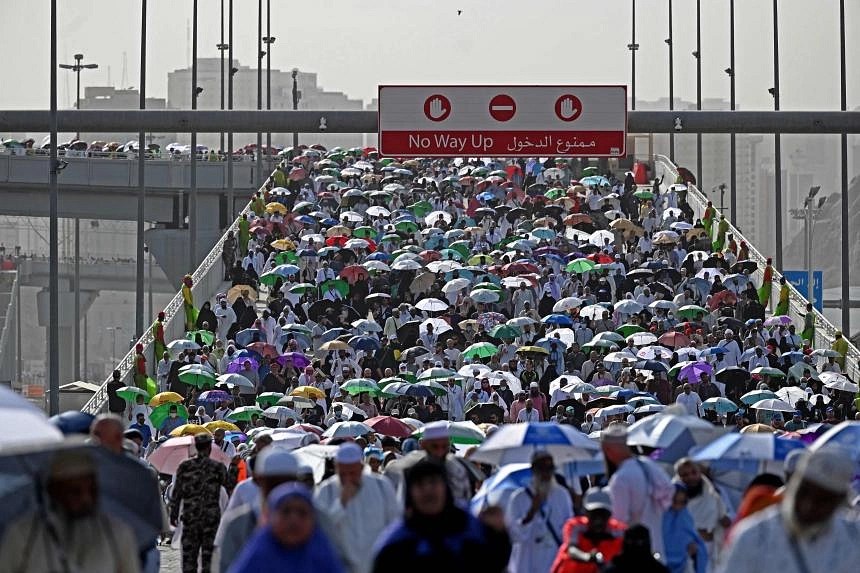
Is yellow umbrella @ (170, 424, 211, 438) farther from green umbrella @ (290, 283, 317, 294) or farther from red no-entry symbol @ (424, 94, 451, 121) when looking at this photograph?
red no-entry symbol @ (424, 94, 451, 121)

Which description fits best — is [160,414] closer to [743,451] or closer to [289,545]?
[743,451]

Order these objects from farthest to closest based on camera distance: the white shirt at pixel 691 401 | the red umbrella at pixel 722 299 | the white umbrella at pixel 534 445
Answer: the red umbrella at pixel 722 299 → the white shirt at pixel 691 401 → the white umbrella at pixel 534 445

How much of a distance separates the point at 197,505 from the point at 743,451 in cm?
439

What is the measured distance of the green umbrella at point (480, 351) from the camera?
108ft

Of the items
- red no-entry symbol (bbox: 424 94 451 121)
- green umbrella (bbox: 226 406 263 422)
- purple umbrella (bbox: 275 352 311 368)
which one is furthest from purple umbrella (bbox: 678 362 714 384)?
red no-entry symbol (bbox: 424 94 451 121)

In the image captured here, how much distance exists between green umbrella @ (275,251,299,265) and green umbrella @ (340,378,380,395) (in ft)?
36.7

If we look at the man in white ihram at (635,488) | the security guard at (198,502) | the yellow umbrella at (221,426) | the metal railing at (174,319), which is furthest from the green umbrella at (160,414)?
the man in white ihram at (635,488)

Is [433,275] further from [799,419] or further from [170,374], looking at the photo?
[799,419]

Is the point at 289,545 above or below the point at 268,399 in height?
above

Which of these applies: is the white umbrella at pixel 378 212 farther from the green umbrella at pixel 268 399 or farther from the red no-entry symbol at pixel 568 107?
the green umbrella at pixel 268 399

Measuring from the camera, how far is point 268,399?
29.8 meters

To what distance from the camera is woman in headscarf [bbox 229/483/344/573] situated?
8336 millimetres

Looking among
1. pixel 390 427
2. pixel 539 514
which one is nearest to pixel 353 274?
pixel 390 427

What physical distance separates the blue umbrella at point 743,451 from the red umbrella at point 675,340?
19806mm
